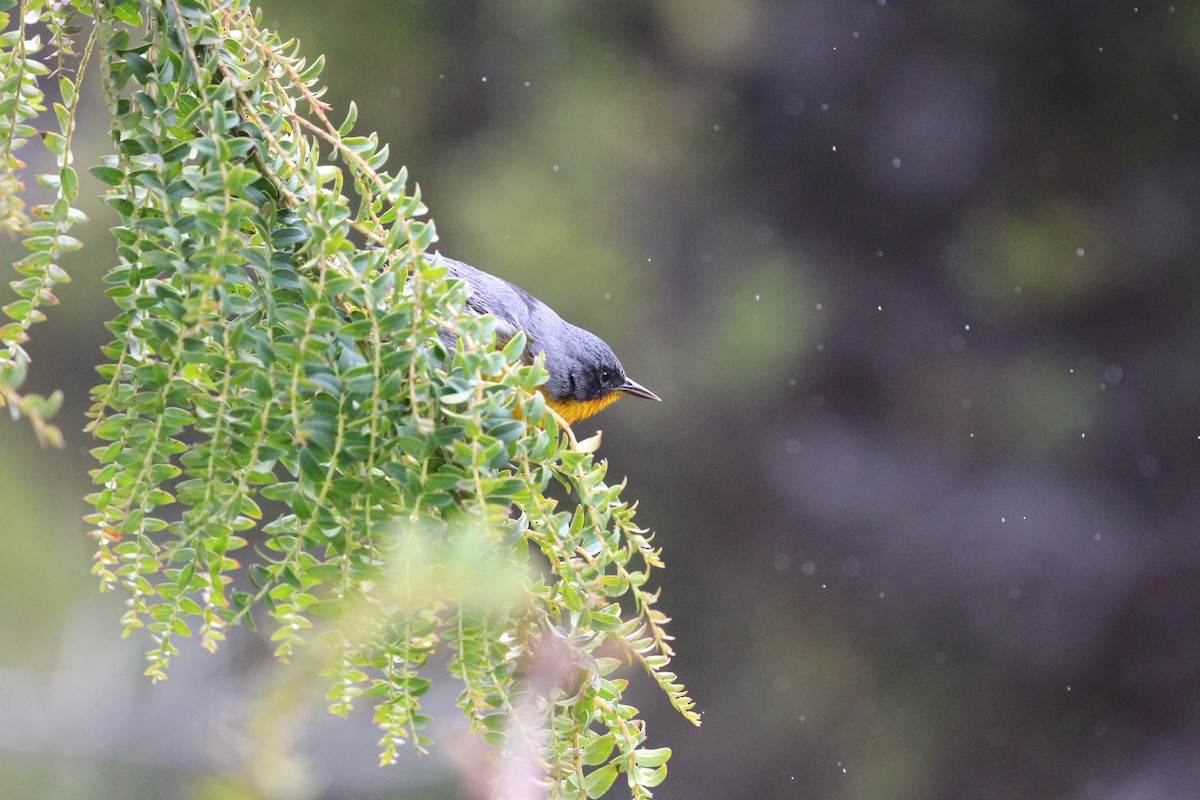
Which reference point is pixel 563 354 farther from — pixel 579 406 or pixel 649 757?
pixel 649 757

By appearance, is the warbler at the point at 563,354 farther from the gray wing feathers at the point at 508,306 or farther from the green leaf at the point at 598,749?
the green leaf at the point at 598,749

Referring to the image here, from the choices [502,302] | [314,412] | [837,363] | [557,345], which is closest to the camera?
[314,412]

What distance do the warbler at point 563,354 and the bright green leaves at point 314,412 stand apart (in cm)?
90

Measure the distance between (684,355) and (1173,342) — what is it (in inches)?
62.2

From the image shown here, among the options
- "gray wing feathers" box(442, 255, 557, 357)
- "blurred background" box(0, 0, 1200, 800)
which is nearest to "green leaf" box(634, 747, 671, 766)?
"gray wing feathers" box(442, 255, 557, 357)

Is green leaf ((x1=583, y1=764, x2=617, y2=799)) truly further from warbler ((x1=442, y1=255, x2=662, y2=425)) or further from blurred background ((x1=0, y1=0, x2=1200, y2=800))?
blurred background ((x1=0, y1=0, x2=1200, y2=800))

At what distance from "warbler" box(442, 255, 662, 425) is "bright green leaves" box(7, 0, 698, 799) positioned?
2.96ft

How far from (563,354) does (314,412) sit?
1087mm

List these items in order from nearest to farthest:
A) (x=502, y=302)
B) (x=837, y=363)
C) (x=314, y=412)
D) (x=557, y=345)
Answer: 1. (x=314, y=412)
2. (x=502, y=302)
3. (x=557, y=345)
4. (x=837, y=363)

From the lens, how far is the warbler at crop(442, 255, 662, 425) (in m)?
1.55

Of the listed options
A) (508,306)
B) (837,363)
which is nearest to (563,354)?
(508,306)

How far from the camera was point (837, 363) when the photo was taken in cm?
383

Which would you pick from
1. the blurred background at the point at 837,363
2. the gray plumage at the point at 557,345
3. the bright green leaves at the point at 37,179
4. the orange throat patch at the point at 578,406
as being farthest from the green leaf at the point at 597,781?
the blurred background at the point at 837,363

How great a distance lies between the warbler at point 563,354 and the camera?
155cm
